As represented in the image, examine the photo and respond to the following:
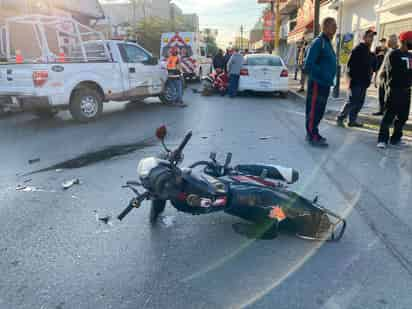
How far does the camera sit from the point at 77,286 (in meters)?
2.47

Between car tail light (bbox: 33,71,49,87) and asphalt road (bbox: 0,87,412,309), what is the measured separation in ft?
6.53

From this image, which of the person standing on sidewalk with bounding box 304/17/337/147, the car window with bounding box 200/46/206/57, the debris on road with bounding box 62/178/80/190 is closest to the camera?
the debris on road with bounding box 62/178/80/190

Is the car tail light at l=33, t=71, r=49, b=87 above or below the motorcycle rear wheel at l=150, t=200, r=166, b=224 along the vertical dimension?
above

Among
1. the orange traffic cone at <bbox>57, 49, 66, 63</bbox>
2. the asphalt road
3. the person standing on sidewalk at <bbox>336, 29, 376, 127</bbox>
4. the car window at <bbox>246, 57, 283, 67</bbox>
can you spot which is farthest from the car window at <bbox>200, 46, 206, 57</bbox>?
the asphalt road

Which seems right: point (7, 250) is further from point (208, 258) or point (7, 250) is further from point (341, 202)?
point (341, 202)

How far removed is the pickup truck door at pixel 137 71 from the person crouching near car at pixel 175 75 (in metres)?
0.56

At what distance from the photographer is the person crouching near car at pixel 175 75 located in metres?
10.5

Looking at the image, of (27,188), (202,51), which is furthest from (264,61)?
(27,188)

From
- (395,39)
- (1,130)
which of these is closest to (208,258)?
(395,39)

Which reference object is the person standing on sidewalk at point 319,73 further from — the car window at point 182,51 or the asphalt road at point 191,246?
the car window at point 182,51

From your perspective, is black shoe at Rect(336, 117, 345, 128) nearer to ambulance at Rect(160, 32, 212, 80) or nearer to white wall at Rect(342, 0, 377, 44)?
white wall at Rect(342, 0, 377, 44)

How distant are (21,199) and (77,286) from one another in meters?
1.96

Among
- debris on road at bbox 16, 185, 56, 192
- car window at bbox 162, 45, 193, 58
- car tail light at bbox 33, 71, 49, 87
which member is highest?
car window at bbox 162, 45, 193, 58

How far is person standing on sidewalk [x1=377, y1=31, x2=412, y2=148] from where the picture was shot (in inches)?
217
